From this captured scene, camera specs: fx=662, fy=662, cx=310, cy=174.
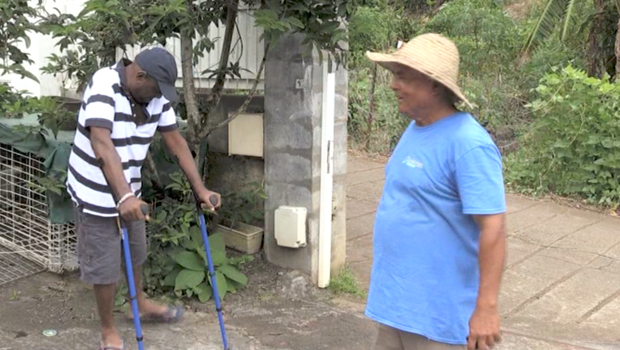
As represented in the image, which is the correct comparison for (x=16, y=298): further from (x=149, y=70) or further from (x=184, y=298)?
(x=149, y=70)

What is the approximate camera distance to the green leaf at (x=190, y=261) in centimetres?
471

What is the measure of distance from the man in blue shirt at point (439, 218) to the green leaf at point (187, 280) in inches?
86.7

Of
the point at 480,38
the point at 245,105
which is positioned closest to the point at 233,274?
the point at 245,105

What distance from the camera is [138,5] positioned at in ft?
13.9

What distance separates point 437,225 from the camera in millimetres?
2568

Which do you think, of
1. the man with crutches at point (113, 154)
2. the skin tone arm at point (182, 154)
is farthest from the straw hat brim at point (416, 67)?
the skin tone arm at point (182, 154)

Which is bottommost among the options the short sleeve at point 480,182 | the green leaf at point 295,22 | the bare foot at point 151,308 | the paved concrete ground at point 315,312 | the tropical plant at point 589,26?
the paved concrete ground at point 315,312

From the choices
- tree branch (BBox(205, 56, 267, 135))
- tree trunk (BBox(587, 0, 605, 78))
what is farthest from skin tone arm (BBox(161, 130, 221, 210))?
tree trunk (BBox(587, 0, 605, 78))

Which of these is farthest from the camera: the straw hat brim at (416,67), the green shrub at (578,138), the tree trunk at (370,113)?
the tree trunk at (370,113)

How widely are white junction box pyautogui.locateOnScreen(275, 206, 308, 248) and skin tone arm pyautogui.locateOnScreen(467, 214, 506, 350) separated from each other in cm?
257

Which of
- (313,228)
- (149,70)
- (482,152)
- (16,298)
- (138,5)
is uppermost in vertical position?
(138,5)

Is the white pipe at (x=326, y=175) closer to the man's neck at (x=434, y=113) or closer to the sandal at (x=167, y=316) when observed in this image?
the sandal at (x=167, y=316)

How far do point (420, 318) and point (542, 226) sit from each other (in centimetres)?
507

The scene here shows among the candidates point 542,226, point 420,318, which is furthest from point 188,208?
point 542,226
